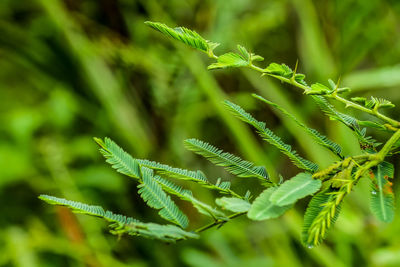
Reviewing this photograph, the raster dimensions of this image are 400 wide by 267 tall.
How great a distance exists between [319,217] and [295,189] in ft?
0.06

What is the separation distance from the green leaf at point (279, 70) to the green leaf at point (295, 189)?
58 millimetres

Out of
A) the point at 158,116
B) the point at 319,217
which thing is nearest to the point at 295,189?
the point at 319,217

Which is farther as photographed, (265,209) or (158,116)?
(158,116)

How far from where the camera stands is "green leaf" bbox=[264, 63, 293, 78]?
260 mm

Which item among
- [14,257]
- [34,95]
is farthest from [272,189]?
[34,95]

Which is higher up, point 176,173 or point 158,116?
point 176,173

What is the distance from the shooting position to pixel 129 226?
0.23 meters

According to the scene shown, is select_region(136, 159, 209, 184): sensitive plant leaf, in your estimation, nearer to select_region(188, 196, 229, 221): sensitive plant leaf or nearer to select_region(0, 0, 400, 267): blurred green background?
select_region(188, 196, 229, 221): sensitive plant leaf

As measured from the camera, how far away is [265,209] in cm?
23

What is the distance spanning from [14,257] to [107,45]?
17.0 inches

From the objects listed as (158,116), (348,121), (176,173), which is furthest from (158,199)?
(158,116)

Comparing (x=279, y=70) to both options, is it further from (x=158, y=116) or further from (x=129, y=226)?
(x=158, y=116)

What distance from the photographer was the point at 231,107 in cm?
26

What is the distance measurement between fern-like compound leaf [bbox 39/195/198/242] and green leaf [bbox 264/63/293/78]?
0.10 metres
